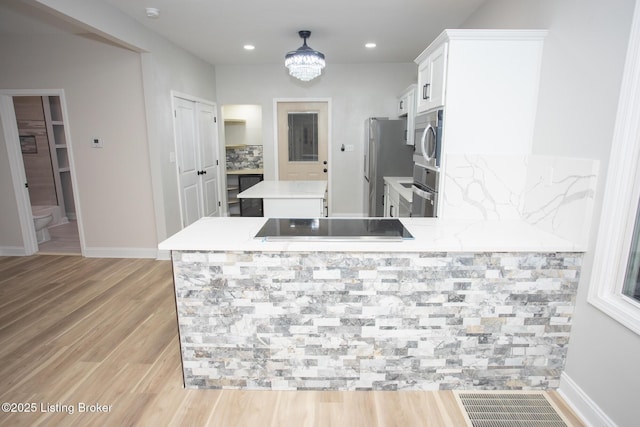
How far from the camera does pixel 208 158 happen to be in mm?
5586

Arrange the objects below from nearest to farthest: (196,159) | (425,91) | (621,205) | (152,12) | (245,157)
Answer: (621,205) < (425,91) < (152,12) < (196,159) < (245,157)

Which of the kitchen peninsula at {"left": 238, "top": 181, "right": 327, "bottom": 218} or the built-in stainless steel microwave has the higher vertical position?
the built-in stainless steel microwave

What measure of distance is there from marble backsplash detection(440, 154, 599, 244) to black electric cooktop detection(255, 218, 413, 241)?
51cm

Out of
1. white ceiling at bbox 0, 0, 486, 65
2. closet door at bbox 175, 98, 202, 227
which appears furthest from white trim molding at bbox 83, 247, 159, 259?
white ceiling at bbox 0, 0, 486, 65

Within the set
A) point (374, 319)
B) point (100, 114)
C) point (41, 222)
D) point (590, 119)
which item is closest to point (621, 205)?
point (590, 119)

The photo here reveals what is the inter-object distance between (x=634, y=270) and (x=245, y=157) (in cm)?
658

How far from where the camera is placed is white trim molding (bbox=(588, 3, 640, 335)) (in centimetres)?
150

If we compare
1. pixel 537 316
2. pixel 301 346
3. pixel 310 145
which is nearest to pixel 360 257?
pixel 301 346

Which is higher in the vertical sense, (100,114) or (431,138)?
(100,114)

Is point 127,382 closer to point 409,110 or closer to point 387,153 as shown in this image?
point 387,153

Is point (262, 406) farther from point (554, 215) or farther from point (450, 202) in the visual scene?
point (554, 215)

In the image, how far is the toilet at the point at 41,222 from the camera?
465cm

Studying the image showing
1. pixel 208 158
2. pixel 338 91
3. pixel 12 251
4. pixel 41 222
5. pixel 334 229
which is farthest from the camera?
pixel 338 91

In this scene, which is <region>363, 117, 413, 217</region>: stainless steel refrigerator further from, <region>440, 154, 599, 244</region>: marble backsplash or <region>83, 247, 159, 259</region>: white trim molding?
<region>83, 247, 159, 259</region>: white trim molding
